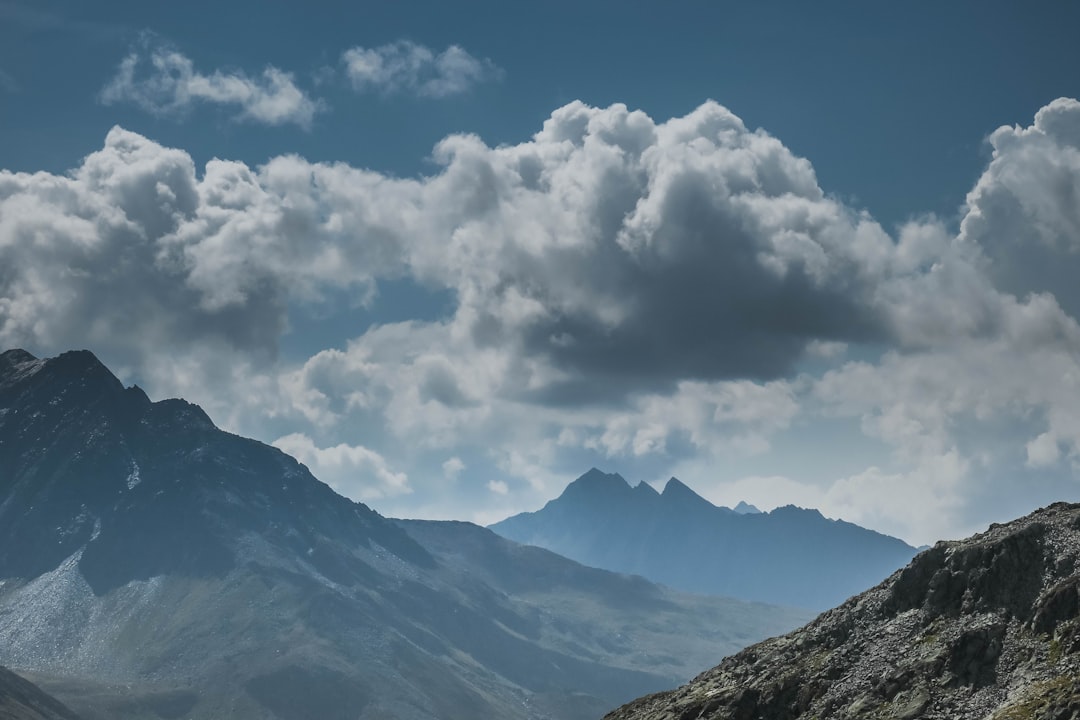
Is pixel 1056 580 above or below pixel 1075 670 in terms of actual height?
above

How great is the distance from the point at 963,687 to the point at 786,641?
3264 cm

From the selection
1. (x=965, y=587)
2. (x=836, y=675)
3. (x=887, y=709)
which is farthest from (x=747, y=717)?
(x=965, y=587)

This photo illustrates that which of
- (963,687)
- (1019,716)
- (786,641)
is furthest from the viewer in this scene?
(786,641)

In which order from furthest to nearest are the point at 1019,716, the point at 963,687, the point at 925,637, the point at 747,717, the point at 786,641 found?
the point at 786,641 < the point at 747,717 < the point at 925,637 < the point at 963,687 < the point at 1019,716

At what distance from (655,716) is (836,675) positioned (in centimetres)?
2849

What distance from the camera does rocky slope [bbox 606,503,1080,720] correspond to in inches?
3743

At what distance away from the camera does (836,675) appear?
114m

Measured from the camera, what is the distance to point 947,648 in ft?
342

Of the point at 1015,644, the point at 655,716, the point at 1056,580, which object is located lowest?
the point at 655,716

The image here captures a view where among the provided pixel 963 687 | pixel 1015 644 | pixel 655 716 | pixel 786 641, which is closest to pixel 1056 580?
pixel 1015 644

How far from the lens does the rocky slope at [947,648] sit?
95.1m

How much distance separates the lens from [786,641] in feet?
427

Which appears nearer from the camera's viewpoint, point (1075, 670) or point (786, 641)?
point (1075, 670)

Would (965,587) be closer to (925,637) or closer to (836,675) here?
(925,637)
